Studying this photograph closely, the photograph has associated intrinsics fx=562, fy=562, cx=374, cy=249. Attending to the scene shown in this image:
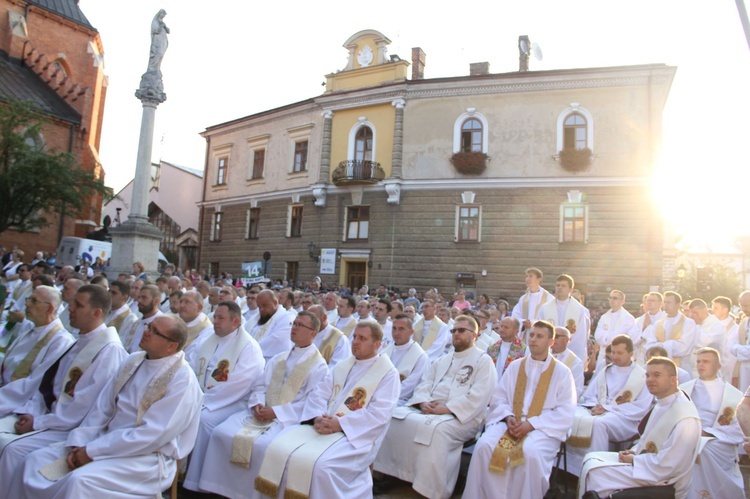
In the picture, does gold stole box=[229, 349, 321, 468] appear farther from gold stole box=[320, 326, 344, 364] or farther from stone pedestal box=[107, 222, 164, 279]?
stone pedestal box=[107, 222, 164, 279]

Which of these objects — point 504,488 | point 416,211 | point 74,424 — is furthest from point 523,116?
point 74,424

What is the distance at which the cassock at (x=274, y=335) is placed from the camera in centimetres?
794

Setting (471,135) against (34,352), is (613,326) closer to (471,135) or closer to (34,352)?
(34,352)

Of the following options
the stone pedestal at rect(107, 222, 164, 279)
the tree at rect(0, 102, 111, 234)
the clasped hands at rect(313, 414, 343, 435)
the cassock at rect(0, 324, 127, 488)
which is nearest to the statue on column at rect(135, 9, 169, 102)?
the stone pedestal at rect(107, 222, 164, 279)

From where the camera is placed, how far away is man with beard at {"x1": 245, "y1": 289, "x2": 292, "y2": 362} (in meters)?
7.91

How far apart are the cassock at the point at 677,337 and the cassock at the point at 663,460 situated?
14.2 ft

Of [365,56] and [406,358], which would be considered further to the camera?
[365,56]

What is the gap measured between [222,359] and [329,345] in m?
1.75

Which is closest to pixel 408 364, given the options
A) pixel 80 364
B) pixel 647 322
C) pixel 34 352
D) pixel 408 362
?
pixel 408 362

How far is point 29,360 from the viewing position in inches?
210

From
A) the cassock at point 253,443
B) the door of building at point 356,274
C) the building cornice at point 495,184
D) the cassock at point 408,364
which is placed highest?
the building cornice at point 495,184

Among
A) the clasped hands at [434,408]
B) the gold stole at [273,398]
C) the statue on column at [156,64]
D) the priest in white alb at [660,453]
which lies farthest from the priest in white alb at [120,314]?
the statue on column at [156,64]

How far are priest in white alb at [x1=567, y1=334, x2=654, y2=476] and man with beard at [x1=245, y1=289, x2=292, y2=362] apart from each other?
3940 mm

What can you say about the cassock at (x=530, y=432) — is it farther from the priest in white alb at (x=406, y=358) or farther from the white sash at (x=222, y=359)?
the white sash at (x=222, y=359)
